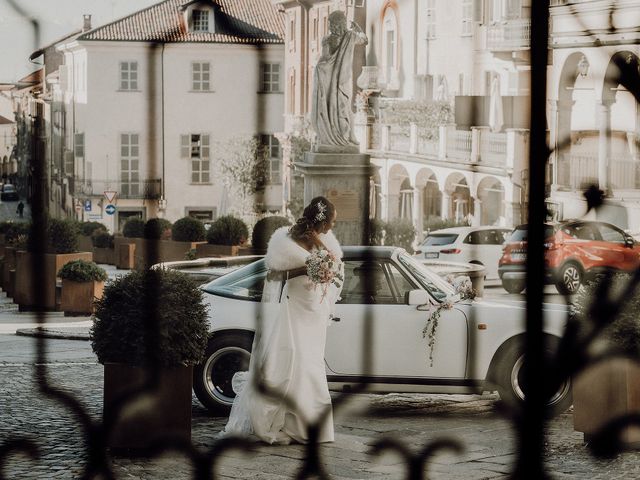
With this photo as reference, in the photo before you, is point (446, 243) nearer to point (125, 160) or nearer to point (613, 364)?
point (613, 364)

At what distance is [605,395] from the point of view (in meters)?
5.38

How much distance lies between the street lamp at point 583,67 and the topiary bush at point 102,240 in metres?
17.1

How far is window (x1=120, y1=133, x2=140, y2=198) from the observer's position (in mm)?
2480

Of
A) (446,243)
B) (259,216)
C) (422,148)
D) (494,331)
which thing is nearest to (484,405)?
(494,331)

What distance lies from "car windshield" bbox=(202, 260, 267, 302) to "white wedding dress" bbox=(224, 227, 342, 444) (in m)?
1.18

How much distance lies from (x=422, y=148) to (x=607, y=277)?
20.3 m

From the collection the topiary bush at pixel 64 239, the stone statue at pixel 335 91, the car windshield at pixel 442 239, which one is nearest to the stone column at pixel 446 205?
the car windshield at pixel 442 239

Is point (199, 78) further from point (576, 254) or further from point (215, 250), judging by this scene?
point (215, 250)

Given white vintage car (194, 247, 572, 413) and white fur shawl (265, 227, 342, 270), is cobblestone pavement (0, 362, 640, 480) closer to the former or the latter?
white vintage car (194, 247, 572, 413)

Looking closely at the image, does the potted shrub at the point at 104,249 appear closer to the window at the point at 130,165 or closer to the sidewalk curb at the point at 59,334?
the sidewalk curb at the point at 59,334

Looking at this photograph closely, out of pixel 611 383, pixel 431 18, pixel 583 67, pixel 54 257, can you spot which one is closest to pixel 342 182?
pixel 54 257

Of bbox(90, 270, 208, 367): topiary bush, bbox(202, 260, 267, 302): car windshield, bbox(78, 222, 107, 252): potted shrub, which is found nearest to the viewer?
bbox(90, 270, 208, 367): topiary bush

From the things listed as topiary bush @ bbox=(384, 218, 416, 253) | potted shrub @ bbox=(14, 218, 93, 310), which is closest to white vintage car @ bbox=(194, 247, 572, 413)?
potted shrub @ bbox=(14, 218, 93, 310)

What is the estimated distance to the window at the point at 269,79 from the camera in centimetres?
240
